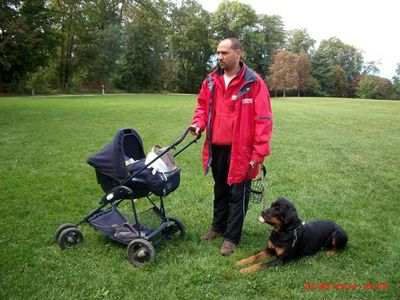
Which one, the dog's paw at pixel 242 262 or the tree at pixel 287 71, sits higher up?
the tree at pixel 287 71

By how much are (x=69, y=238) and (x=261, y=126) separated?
2383mm

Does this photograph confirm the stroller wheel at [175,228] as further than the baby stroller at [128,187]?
Yes

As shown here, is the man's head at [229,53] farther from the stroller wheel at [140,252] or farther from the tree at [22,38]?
the tree at [22,38]

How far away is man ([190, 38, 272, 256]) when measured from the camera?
4.15 meters

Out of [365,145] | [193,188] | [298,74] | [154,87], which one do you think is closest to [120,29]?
[154,87]

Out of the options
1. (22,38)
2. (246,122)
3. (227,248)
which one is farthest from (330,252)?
(22,38)

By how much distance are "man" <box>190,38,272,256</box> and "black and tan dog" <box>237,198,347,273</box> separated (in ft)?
1.40

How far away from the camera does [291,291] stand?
3617mm

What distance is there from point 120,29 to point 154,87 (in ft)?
34.3

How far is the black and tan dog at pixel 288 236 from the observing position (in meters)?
4.00

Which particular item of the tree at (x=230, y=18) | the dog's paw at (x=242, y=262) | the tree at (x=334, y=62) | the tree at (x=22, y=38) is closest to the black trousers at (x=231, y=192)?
the dog's paw at (x=242, y=262)

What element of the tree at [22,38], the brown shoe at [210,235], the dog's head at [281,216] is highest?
the tree at [22,38]

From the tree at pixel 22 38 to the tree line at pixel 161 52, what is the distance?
8 centimetres

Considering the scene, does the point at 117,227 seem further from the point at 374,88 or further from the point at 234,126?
the point at 374,88
